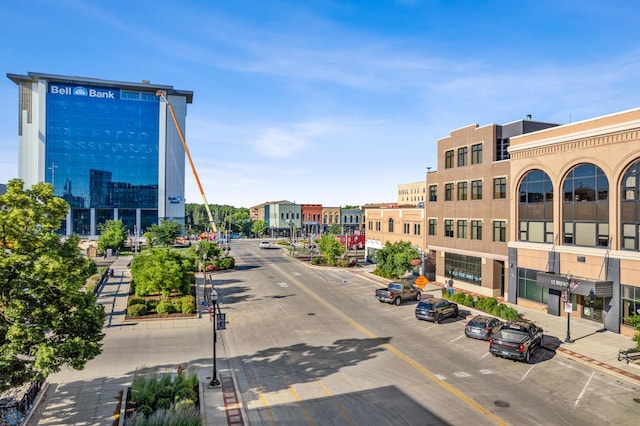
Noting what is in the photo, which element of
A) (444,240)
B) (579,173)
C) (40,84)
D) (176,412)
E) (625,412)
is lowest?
(625,412)

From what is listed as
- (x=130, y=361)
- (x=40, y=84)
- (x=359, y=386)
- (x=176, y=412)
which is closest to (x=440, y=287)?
(x=359, y=386)

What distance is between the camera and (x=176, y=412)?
14.7 m

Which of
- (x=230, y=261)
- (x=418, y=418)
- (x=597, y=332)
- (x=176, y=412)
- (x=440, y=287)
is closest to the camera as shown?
(x=176, y=412)

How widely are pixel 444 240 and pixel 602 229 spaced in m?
18.8

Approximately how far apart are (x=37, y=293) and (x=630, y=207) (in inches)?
1298

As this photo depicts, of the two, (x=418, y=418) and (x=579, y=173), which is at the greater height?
(x=579, y=173)

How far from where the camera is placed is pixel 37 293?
45.7 feet

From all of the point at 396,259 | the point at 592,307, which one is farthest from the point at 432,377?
the point at 396,259

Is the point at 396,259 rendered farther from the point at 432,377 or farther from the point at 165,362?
the point at 165,362

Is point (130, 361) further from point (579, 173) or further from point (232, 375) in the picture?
point (579, 173)

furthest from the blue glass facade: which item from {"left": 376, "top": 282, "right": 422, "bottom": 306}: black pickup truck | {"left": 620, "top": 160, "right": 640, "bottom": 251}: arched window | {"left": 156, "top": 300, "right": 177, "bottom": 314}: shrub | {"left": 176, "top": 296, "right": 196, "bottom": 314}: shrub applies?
{"left": 620, "top": 160, "right": 640, "bottom": 251}: arched window

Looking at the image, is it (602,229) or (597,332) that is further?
(602,229)

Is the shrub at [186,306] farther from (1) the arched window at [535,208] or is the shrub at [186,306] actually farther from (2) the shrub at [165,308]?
(1) the arched window at [535,208]

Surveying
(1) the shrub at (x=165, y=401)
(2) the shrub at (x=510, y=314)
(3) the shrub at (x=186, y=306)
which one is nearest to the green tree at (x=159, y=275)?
(3) the shrub at (x=186, y=306)
